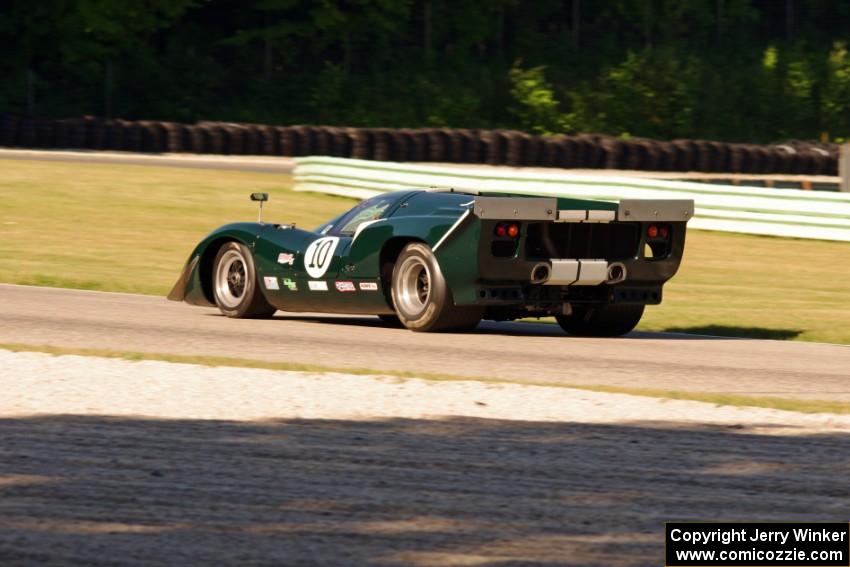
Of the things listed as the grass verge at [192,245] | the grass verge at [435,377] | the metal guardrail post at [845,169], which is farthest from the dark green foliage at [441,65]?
the grass verge at [435,377]

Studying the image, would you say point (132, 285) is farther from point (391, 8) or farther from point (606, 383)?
point (391, 8)

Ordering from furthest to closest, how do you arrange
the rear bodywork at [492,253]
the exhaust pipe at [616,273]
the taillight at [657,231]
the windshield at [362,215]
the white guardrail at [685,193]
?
the white guardrail at [685,193] < the windshield at [362,215] < the taillight at [657,231] < the exhaust pipe at [616,273] < the rear bodywork at [492,253]

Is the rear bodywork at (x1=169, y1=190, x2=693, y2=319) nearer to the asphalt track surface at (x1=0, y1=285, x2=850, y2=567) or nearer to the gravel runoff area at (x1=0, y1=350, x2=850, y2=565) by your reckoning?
the asphalt track surface at (x1=0, y1=285, x2=850, y2=567)

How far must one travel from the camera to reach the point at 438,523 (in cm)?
541

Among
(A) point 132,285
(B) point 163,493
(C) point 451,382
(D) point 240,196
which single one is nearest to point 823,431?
(C) point 451,382

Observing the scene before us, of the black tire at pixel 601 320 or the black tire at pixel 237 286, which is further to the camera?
the black tire at pixel 237 286

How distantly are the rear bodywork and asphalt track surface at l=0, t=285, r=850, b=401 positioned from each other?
1.09ft

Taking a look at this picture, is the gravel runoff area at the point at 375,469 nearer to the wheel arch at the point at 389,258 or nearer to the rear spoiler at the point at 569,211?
the rear spoiler at the point at 569,211

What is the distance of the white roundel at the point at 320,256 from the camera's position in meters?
12.1

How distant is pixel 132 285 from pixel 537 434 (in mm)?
8994

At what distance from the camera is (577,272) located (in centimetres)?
1125

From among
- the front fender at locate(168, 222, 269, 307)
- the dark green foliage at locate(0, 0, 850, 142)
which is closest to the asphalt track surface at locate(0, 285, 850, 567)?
the front fender at locate(168, 222, 269, 307)

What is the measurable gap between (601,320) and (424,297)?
5.08ft

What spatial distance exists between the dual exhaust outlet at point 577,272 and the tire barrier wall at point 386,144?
78.4 ft
